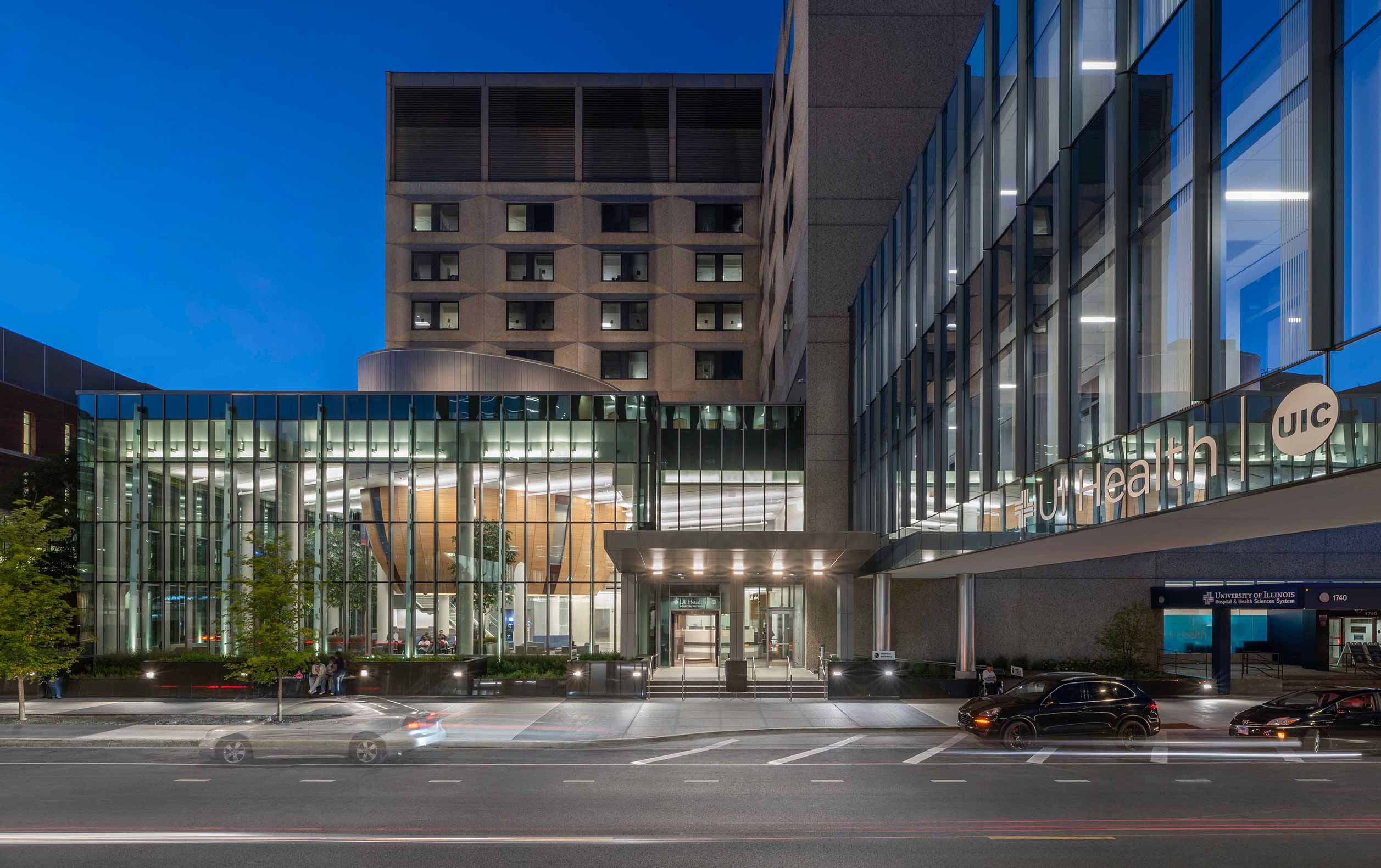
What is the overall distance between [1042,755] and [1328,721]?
22.1 ft

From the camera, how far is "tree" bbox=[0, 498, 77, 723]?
27125 mm

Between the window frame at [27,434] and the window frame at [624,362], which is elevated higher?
the window frame at [624,362]

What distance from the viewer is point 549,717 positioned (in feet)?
85.0

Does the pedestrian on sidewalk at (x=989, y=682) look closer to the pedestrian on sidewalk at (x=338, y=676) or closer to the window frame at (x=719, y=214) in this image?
the pedestrian on sidewalk at (x=338, y=676)

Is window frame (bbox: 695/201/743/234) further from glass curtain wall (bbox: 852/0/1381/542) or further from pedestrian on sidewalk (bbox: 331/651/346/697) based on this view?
pedestrian on sidewalk (bbox: 331/651/346/697)

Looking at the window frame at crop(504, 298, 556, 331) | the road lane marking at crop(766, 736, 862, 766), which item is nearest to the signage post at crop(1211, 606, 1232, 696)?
the road lane marking at crop(766, 736, 862, 766)

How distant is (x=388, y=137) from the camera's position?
62.6 m

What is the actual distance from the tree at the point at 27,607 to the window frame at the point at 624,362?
35.1 m

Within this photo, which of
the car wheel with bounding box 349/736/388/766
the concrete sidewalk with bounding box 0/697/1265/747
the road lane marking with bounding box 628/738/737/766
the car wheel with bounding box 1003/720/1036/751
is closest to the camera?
the car wheel with bounding box 349/736/388/766

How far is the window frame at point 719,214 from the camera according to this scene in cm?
6134

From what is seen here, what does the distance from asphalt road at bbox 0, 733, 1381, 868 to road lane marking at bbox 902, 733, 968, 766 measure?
0.30ft

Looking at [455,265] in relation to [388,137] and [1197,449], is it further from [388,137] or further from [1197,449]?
[1197,449]

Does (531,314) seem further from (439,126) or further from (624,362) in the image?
(439,126)

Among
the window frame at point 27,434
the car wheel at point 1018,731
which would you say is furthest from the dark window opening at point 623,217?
the car wheel at point 1018,731
